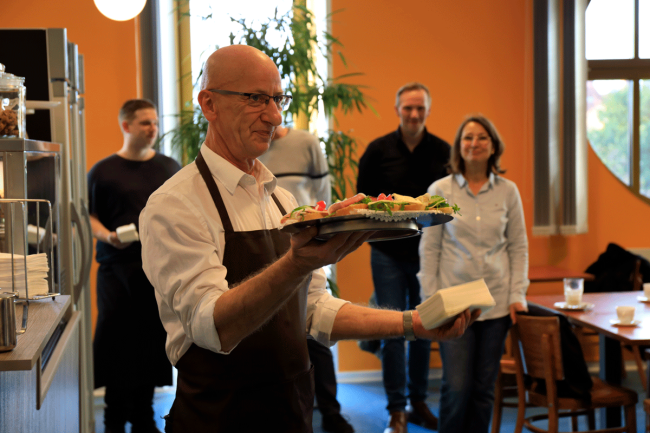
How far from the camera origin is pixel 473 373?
304cm

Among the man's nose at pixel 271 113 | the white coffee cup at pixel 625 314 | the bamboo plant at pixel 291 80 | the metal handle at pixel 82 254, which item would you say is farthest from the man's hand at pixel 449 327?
the bamboo plant at pixel 291 80

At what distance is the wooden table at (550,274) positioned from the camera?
177 inches

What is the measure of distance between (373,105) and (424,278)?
2.04 m

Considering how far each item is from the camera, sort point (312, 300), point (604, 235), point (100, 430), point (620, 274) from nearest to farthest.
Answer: point (312, 300) → point (100, 430) → point (620, 274) → point (604, 235)

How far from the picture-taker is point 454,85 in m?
4.98

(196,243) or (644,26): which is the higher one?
(644,26)

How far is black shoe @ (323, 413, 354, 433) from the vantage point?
146 inches

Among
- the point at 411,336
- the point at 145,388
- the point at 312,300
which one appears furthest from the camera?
the point at 145,388

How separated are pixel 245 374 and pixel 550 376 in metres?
1.97

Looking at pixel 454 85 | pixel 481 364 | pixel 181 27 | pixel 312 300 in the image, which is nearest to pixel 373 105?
pixel 454 85

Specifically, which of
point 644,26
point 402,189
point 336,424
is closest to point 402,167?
point 402,189

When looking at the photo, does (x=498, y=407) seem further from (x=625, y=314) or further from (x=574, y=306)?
(x=625, y=314)

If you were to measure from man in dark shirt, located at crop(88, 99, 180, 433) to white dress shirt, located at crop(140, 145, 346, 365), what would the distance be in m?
2.10

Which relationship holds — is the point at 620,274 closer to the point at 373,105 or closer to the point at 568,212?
the point at 568,212
